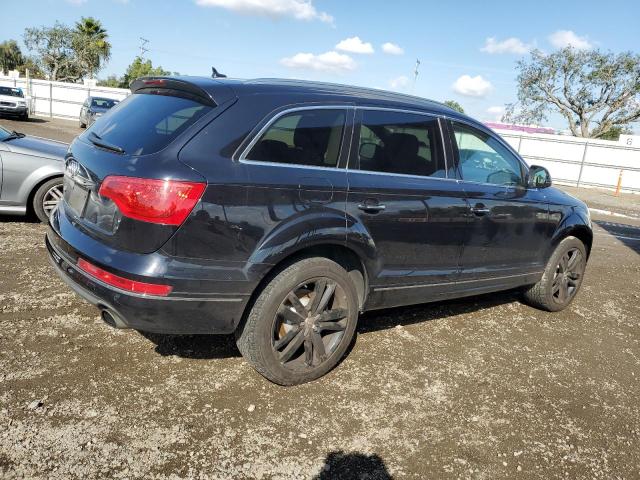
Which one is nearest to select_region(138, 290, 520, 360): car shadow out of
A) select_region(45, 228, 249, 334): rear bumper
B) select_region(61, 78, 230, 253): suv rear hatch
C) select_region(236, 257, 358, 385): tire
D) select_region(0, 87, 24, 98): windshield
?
select_region(236, 257, 358, 385): tire

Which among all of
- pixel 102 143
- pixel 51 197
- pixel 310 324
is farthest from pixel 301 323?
pixel 51 197

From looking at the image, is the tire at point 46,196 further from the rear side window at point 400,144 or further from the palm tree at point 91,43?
the palm tree at point 91,43

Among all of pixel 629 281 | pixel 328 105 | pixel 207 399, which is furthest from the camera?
pixel 629 281

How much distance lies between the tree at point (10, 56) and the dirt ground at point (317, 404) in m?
87.8

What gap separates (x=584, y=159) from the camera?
76.8 ft

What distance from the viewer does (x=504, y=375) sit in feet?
12.3

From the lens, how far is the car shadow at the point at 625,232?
9.56 m

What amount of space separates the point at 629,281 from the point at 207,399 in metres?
5.95

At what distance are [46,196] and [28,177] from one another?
0.94 ft

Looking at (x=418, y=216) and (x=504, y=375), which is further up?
(x=418, y=216)

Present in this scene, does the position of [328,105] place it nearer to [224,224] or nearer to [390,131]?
[390,131]

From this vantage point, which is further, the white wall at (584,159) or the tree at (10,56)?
the tree at (10,56)

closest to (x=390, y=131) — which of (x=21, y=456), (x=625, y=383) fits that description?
(x=625, y=383)

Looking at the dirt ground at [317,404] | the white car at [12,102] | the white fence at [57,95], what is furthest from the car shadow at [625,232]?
the white fence at [57,95]
